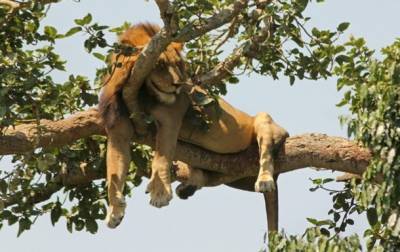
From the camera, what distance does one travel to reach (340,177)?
437 inches

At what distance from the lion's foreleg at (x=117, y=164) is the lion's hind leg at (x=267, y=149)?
110 cm

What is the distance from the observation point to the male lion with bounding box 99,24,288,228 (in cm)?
998

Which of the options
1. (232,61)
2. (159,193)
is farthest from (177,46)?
(159,193)

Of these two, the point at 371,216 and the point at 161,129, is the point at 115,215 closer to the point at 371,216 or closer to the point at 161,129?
the point at 161,129

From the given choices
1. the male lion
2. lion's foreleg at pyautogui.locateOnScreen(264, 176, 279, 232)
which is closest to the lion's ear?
the male lion

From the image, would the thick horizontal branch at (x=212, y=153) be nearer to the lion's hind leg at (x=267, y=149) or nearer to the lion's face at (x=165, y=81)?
the lion's hind leg at (x=267, y=149)

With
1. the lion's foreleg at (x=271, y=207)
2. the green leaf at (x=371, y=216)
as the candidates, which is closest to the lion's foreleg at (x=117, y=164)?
the lion's foreleg at (x=271, y=207)

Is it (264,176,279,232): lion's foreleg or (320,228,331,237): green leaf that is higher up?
(264,176,279,232): lion's foreleg

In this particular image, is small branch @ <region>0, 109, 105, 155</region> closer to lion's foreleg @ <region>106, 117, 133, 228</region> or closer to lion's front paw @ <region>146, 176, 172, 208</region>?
lion's foreleg @ <region>106, 117, 133, 228</region>

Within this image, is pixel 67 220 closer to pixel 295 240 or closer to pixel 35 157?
pixel 35 157

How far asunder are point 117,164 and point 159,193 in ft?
1.55

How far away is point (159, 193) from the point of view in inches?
394

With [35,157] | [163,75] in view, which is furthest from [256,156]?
[35,157]

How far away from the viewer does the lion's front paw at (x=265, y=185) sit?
33.6ft
